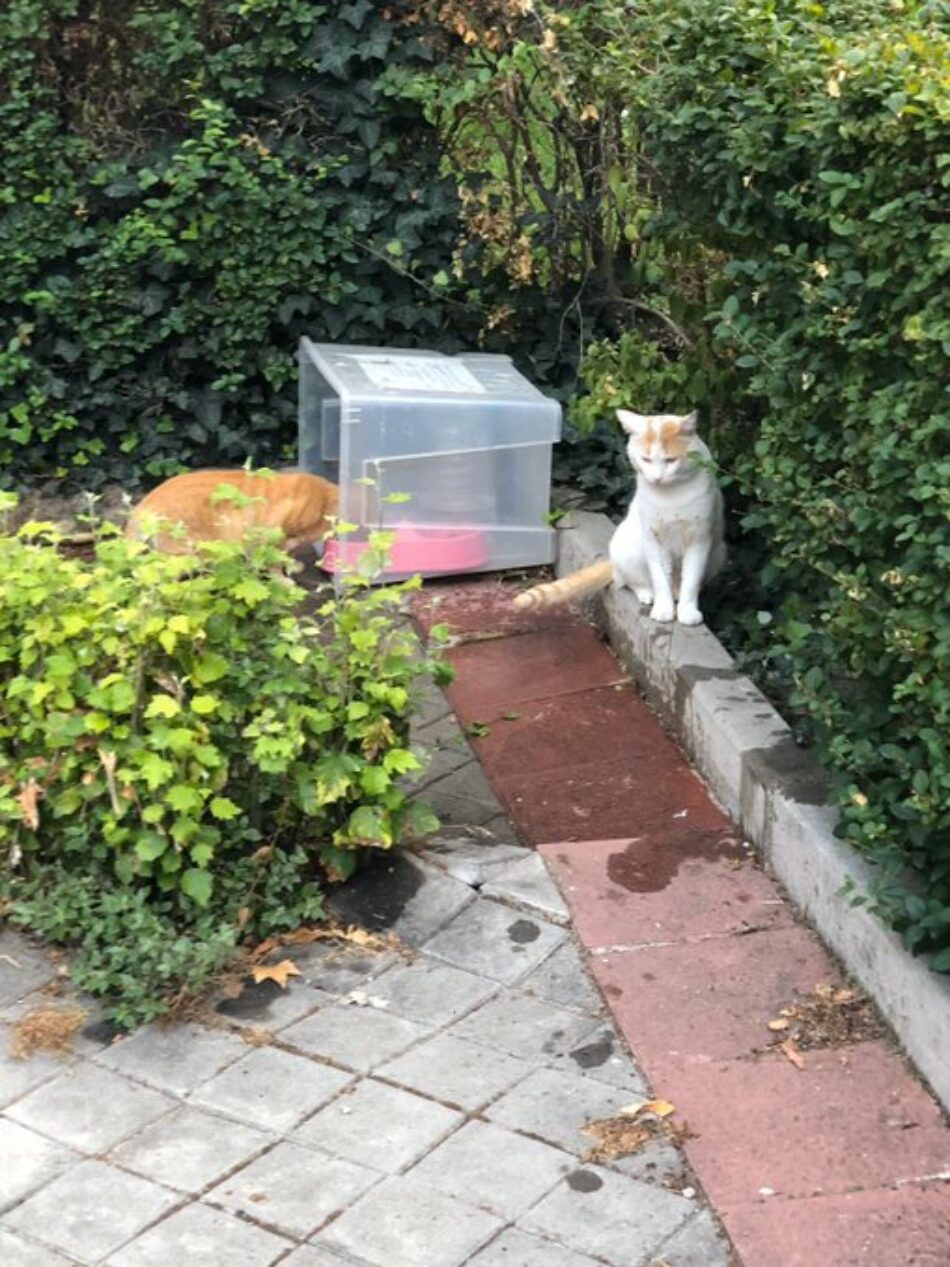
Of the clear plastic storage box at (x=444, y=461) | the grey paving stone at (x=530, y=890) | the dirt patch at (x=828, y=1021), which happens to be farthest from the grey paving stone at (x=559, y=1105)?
the clear plastic storage box at (x=444, y=461)

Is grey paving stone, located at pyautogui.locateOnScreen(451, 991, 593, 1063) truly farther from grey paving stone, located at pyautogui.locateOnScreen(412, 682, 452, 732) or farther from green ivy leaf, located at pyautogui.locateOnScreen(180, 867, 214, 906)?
grey paving stone, located at pyautogui.locateOnScreen(412, 682, 452, 732)

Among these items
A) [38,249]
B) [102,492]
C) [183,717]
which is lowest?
[102,492]

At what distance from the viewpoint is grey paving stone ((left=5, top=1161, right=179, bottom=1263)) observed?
3.08 m

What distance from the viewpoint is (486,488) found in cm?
673

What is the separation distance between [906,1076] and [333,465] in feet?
13.9

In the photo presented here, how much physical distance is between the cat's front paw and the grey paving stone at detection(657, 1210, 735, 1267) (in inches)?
105

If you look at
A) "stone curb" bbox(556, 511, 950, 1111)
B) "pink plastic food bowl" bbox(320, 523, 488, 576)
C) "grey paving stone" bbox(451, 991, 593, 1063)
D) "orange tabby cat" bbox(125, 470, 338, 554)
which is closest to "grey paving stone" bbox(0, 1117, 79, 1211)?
"grey paving stone" bbox(451, 991, 593, 1063)

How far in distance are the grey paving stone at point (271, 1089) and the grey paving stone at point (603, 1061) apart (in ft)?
1.60

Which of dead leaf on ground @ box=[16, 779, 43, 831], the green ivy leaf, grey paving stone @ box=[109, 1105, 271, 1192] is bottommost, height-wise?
grey paving stone @ box=[109, 1105, 271, 1192]

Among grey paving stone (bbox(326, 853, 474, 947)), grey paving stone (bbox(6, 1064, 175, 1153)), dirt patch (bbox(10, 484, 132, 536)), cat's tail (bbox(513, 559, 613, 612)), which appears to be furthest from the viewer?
dirt patch (bbox(10, 484, 132, 536))

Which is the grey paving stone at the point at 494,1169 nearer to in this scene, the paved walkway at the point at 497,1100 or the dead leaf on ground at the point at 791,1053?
the paved walkway at the point at 497,1100

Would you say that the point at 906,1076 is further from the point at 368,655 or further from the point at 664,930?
the point at 368,655

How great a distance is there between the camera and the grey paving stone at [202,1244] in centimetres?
303

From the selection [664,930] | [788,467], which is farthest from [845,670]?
[664,930]
